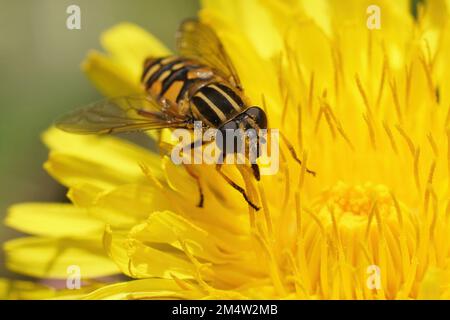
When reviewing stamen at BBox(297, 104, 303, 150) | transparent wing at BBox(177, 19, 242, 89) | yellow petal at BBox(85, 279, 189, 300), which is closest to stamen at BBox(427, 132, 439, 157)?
stamen at BBox(297, 104, 303, 150)

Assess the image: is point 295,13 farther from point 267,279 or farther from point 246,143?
point 267,279

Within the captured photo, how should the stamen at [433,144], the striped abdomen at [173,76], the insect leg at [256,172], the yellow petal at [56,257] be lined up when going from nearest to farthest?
the insect leg at [256,172], the stamen at [433,144], the striped abdomen at [173,76], the yellow petal at [56,257]

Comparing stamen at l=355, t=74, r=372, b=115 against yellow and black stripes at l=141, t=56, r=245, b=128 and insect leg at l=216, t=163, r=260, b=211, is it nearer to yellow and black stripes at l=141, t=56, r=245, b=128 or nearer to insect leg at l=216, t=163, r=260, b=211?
yellow and black stripes at l=141, t=56, r=245, b=128

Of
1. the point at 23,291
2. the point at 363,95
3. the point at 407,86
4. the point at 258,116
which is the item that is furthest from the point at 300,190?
the point at 23,291

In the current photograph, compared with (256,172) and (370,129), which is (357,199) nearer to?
(370,129)

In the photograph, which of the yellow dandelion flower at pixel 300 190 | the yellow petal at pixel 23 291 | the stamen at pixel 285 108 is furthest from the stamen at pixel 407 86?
the yellow petal at pixel 23 291

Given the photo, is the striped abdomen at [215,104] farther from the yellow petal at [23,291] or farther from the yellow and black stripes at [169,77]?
the yellow petal at [23,291]
